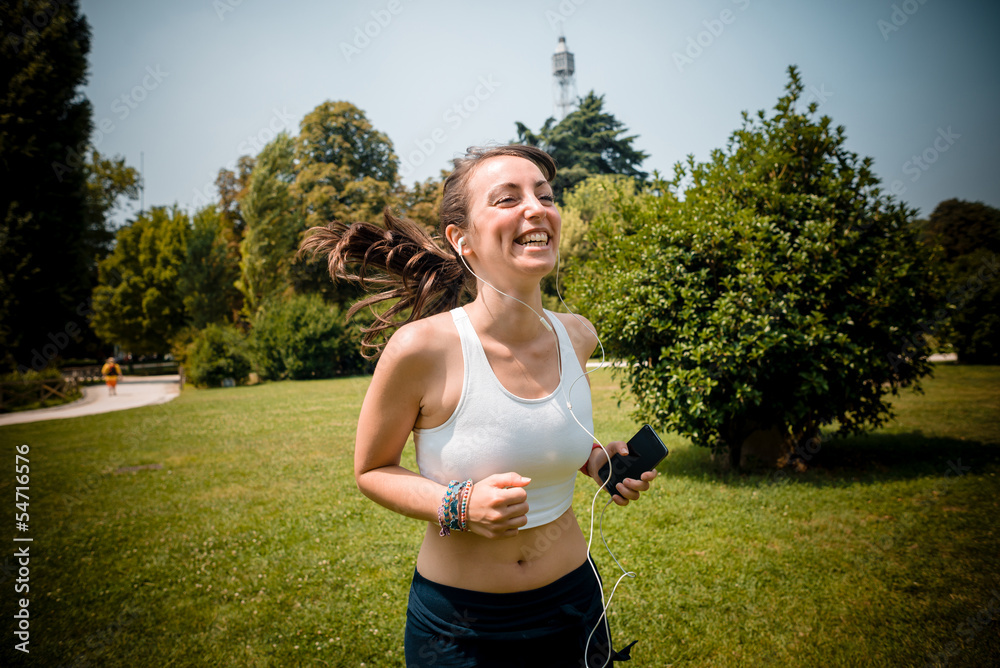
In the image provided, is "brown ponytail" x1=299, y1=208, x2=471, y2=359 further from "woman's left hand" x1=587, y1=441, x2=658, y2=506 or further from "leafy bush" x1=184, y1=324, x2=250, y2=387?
"leafy bush" x1=184, y1=324, x2=250, y2=387

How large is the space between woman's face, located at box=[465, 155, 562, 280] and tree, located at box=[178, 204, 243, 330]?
3361 centimetres

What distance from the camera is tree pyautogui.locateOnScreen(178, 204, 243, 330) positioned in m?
31.7

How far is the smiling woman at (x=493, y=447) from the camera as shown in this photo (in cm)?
177

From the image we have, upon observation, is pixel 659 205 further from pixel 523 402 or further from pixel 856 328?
pixel 523 402

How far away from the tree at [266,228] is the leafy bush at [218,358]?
4287 mm

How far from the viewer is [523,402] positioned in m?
1.84

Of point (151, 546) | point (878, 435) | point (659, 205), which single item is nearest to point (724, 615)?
point (659, 205)

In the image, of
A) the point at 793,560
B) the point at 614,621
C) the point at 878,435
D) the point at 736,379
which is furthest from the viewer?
the point at 878,435

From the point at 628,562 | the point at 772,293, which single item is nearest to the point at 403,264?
the point at 628,562

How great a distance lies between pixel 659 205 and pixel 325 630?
240 inches

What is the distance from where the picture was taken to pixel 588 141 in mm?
34875

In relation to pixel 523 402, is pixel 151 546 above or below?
below

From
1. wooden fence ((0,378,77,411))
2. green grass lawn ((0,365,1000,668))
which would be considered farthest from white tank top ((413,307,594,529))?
wooden fence ((0,378,77,411))

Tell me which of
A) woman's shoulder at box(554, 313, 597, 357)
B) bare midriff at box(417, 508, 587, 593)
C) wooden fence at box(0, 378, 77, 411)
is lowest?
wooden fence at box(0, 378, 77, 411)
